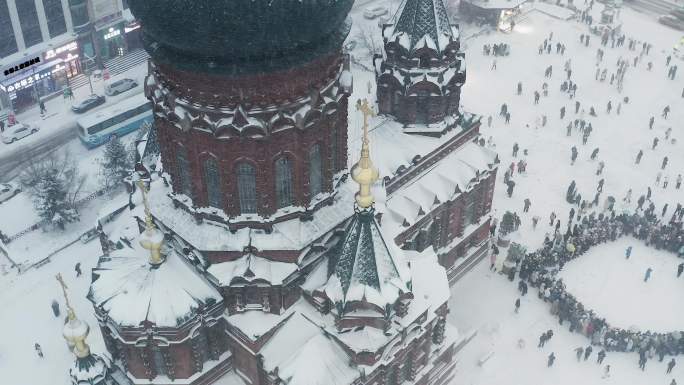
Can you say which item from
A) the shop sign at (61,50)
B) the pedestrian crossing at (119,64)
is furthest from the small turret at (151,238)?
the pedestrian crossing at (119,64)

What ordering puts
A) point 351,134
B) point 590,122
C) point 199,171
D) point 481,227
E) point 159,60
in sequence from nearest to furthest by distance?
point 159,60
point 199,171
point 351,134
point 481,227
point 590,122

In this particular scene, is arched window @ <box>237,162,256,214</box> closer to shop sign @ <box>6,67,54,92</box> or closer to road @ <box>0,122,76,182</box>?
road @ <box>0,122,76,182</box>

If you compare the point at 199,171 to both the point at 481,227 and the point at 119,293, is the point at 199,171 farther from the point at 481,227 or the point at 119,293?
the point at 481,227

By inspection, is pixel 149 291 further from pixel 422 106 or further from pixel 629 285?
pixel 629 285

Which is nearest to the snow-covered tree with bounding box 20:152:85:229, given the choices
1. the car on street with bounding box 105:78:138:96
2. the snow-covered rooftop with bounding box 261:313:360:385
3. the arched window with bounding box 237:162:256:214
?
the car on street with bounding box 105:78:138:96

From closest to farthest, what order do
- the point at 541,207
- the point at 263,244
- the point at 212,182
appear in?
the point at 212,182 → the point at 263,244 → the point at 541,207

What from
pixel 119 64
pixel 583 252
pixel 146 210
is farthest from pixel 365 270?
pixel 119 64

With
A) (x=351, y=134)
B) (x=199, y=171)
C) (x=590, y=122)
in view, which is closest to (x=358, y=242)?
(x=199, y=171)
